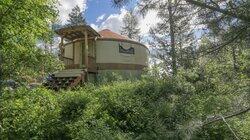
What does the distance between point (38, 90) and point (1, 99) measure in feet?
2.61

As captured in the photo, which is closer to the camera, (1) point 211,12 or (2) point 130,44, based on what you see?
(1) point 211,12

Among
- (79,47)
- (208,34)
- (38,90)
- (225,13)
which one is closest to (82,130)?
(38,90)

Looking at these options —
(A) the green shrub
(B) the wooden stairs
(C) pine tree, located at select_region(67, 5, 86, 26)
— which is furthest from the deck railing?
(C) pine tree, located at select_region(67, 5, 86, 26)

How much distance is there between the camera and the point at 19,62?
8.12 m

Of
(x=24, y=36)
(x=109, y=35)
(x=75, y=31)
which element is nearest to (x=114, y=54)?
(x=109, y=35)

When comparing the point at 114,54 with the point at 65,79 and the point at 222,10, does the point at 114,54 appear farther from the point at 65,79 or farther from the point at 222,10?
the point at 222,10

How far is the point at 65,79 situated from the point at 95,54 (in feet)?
9.47

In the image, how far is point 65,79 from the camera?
1683 cm

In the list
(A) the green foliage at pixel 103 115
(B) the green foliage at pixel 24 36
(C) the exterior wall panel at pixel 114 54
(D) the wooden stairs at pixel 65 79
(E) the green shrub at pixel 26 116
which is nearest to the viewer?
(B) the green foliage at pixel 24 36

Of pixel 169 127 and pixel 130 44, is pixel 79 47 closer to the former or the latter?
pixel 130 44

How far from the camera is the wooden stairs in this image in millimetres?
15950

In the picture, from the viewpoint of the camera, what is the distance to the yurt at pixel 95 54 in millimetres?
17702

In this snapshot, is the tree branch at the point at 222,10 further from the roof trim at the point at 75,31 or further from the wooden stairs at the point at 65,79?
the roof trim at the point at 75,31

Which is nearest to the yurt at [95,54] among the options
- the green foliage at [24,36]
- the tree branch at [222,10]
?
the green foliage at [24,36]
